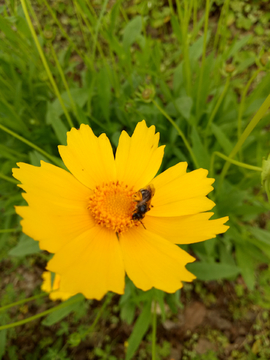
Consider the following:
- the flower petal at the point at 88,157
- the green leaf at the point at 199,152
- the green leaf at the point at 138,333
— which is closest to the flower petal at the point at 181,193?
the flower petal at the point at 88,157

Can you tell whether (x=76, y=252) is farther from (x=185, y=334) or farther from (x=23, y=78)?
(x=185, y=334)

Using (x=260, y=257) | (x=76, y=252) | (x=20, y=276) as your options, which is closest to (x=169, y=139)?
(x=260, y=257)

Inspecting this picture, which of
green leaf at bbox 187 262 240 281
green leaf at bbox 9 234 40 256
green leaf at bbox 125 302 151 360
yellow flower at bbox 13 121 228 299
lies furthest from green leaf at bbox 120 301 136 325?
yellow flower at bbox 13 121 228 299

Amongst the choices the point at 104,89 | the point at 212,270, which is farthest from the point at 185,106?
the point at 212,270

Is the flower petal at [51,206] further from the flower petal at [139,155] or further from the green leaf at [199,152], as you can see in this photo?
the green leaf at [199,152]

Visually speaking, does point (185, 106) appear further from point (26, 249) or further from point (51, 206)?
point (26, 249)

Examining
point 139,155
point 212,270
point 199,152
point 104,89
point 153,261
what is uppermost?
point 104,89
